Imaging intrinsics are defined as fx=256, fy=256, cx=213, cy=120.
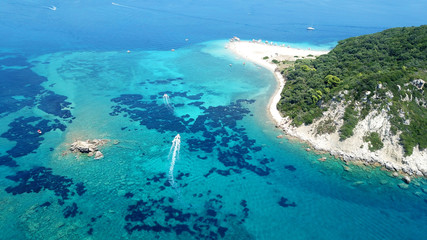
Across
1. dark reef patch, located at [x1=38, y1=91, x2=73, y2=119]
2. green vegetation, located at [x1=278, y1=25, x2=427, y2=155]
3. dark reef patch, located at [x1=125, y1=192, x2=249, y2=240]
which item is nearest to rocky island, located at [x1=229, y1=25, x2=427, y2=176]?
green vegetation, located at [x1=278, y1=25, x2=427, y2=155]

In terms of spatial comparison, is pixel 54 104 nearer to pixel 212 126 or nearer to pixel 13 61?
pixel 212 126

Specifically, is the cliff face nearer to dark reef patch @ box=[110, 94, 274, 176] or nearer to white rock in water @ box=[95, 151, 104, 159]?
dark reef patch @ box=[110, 94, 274, 176]

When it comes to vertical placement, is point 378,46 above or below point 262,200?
above

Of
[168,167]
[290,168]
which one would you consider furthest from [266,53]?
[168,167]

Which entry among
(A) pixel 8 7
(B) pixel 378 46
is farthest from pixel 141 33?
(B) pixel 378 46

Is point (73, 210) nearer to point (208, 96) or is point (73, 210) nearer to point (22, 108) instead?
point (22, 108)
